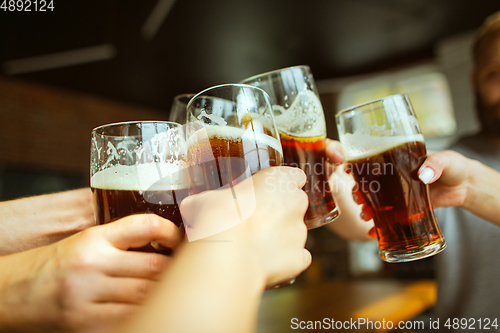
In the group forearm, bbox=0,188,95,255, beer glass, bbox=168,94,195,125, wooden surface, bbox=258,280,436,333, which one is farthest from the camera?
wooden surface, bbox=258,280,436,333

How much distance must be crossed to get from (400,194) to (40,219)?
893 mm

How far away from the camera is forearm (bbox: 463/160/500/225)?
3.23ft

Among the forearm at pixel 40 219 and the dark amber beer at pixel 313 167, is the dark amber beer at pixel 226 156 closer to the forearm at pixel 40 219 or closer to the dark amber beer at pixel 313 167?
the dark amber beer at pixel 313 167

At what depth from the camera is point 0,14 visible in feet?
11.4

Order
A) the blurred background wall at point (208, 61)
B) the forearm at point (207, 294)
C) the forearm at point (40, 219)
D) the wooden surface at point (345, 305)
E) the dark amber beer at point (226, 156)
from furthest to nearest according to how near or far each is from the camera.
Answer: the blurred background wall at point (208, 61) < the wooden surface at point (345, 305) < the forearm at point (40, 219) < the dark amber beer at point (226, 156) < the forearm at point (207, 294)

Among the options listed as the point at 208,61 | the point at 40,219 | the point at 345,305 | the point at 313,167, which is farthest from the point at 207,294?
the point at 208,61

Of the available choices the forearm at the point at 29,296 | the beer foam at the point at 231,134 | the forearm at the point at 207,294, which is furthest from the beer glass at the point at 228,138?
the forearm at the point at 29,296

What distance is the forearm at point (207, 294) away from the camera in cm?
43

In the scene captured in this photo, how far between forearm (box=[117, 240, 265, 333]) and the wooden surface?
135cm

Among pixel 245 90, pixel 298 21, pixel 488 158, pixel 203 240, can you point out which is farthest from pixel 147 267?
pixel 298 21

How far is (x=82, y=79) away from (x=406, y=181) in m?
6.04

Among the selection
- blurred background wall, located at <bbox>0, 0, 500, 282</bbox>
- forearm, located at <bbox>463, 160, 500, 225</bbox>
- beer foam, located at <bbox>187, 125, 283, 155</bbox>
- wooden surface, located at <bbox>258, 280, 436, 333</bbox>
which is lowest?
wooden surface, located at <bbox>258, 280, 436, 333</bbox>

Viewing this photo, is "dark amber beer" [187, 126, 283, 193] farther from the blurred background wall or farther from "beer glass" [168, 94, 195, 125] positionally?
the blurred background wall

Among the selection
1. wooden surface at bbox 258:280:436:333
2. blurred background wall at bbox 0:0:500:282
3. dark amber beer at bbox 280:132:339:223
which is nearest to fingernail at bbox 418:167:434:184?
dark amber beer at bbox 280:132:339:223
